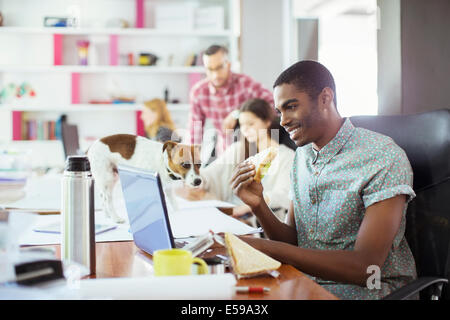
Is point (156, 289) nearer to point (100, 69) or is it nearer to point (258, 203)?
point (258, 203)

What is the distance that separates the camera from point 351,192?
120 cm

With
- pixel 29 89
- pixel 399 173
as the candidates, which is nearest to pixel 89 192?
pixel 399 173

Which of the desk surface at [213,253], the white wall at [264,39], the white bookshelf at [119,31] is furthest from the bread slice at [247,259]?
the white bookshelf at [119,31]

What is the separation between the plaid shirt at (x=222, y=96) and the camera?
11.9ft

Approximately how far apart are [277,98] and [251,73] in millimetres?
3523

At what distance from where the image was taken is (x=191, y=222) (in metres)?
1.46

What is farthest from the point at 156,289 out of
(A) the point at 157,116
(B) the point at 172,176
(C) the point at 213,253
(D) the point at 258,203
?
(A) the point at 157,116

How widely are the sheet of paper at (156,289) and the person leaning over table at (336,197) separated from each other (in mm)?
303

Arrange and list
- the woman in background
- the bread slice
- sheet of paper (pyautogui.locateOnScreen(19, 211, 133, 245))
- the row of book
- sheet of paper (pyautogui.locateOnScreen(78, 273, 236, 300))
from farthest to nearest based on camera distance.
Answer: the row of book
the woman in background
sheet of paper (pyautogui.locateOnScreen(19, 211, 133, 245))
the bread slice
sheet of paper (pyautogui.locateOnScreen(78, 273, 236, 300))

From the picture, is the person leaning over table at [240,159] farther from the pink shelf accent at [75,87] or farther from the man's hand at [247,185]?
the pink shelf accent at [75,87]

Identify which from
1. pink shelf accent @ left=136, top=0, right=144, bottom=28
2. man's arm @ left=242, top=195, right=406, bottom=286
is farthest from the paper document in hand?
pink shelf accent @ left=136, top=0, right=144, bottom=28

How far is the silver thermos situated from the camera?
91cm

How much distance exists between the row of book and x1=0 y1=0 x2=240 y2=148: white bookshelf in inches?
5.5

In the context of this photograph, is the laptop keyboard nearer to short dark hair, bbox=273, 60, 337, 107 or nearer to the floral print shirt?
the floral print shirt
